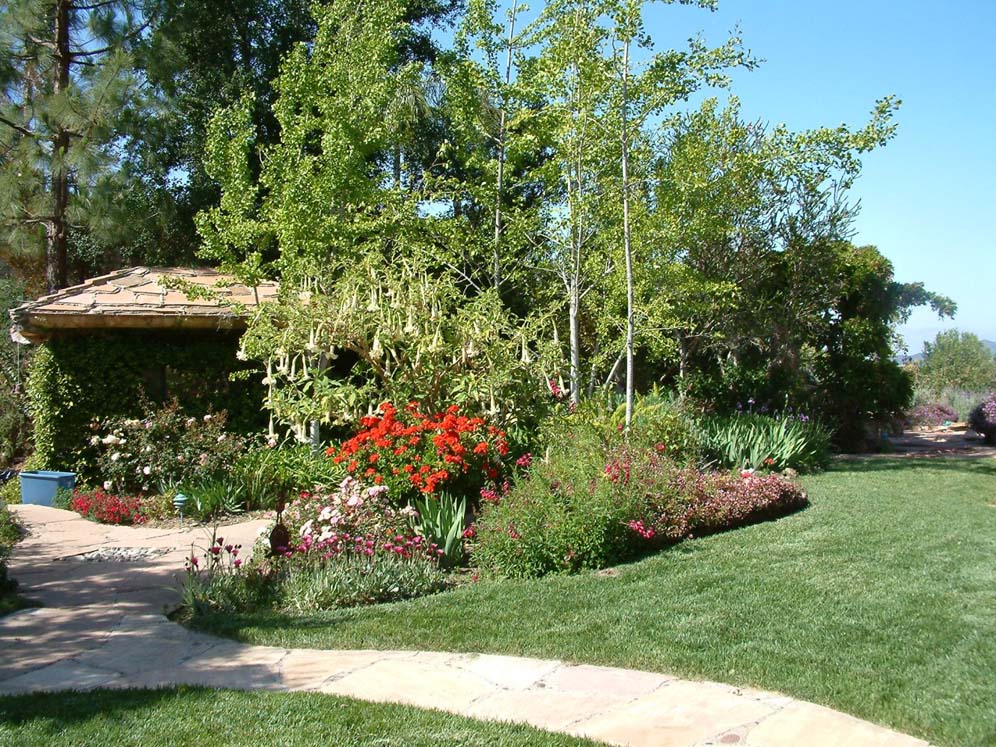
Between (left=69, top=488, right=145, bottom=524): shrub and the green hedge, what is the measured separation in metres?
1.10

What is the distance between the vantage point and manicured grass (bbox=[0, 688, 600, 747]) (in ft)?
13.3

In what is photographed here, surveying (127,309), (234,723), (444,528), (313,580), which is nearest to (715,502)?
(444,528)

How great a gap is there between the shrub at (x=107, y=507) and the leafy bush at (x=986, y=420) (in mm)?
16312

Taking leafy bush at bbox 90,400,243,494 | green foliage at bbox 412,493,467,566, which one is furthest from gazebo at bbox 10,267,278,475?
green foliage at bbox 412,493,467,566

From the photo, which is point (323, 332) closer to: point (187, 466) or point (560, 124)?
point (187, 466)

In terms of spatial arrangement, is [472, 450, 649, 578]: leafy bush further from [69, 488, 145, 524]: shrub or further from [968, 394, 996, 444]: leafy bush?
[968, 394, 996, 444]: leafy bush

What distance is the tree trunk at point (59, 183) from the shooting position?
587 inches

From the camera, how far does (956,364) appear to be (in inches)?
1280

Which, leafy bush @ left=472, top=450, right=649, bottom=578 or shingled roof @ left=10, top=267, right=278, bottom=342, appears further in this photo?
shingled roof @ left=10, top=267, right=278, bottom=342

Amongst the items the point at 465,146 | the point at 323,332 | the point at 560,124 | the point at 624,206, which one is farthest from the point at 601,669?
the point at 465,146

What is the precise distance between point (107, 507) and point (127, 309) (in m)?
2.85

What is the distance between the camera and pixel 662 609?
19.3 feet

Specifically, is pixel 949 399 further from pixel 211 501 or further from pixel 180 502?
pixel 180 502

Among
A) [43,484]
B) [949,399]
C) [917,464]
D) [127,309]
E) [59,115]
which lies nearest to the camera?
[43,484]
